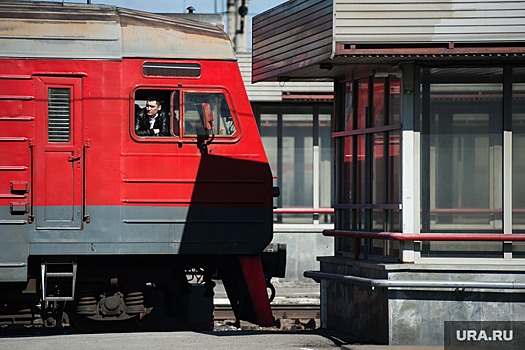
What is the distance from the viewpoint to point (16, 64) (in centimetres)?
1173

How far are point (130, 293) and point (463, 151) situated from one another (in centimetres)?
454

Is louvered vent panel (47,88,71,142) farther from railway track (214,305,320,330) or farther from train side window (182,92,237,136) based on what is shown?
Answer: railway track (214,305,320,330)

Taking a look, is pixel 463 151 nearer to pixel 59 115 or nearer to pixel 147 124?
pixel 147 124

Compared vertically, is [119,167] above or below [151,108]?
below

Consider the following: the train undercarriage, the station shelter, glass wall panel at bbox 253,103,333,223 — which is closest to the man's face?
the train undercarriage

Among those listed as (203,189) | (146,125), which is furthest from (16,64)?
(203,189)

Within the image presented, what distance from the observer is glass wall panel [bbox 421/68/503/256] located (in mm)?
10375

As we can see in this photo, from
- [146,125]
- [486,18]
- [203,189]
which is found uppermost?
[486,18]

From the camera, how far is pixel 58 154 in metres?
11.7

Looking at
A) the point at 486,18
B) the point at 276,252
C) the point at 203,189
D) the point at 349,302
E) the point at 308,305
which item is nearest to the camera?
the point at 486,18

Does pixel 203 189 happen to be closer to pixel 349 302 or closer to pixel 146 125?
pixel 146 125

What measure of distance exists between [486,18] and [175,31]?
408 centimetres

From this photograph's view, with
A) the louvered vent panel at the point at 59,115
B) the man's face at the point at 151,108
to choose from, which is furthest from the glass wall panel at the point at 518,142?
the louvered vent panel at the point at 59,115

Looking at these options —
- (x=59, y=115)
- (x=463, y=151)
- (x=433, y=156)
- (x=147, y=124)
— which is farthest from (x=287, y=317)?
(x=463, y=151)
